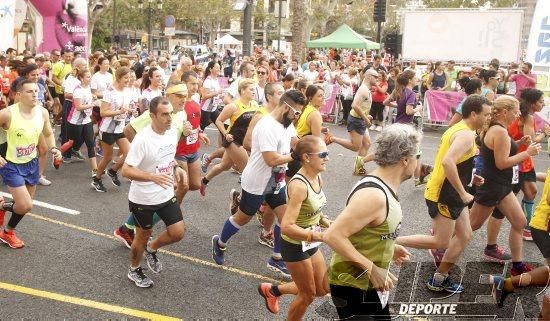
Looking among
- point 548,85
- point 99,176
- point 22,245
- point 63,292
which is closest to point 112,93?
point 99,176

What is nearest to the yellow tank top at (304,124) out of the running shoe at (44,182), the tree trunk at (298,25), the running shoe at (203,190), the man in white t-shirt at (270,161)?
the man in white t-shirt at (270,161)

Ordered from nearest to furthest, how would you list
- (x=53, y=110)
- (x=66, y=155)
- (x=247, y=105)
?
(x=247, y=105), (x=66, y=155), (x=53, y=110)

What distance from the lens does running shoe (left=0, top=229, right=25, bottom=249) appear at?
582cm

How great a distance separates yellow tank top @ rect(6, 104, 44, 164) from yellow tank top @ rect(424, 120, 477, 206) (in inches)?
160

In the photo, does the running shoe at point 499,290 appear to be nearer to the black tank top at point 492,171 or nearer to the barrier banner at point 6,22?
the black tank top at point 492,171

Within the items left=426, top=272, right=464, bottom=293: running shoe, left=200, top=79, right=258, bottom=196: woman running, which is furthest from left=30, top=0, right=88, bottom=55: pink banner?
left=426, top=272, right=464, bottom=293: running shoe

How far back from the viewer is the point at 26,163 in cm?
580

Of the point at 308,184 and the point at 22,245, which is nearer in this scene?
the point at 308,184

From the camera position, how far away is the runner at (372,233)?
115 inches

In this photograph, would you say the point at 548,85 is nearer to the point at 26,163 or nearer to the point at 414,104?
the point at 414,104

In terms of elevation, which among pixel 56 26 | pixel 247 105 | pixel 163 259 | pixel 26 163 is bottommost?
pixel 163 259

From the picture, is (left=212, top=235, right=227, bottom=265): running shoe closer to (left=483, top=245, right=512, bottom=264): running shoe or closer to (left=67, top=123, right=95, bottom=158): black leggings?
(left=483, top=245, right=512, bottom=264): running shoe

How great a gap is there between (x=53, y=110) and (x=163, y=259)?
8877 millimetres

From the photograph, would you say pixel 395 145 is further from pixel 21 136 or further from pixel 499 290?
pixel 21 136
